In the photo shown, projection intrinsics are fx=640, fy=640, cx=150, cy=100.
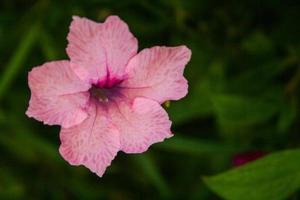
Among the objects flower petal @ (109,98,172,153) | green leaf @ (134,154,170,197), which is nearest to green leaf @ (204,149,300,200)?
flower petal @ (109,98,172,153)

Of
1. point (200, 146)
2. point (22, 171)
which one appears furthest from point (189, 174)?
point (22, 171)

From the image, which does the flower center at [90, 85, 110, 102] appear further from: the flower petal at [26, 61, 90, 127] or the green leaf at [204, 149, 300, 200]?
the green leaf at [204, 149, 300, 200]

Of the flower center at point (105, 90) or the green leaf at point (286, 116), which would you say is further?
the green leaf at point (286, 116)

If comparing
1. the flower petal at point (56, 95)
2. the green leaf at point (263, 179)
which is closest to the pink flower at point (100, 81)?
the flower petal at point (56, 95)

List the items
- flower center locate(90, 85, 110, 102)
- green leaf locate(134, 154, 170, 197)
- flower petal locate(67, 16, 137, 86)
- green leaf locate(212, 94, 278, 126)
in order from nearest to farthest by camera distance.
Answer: flower petal locate(67, 16, 137, 86) < flower center locate(90, 85, 110, 102) < green leaf locate(212, 94, 278, 126) < green leaf locate(134, 154, 170, 197)

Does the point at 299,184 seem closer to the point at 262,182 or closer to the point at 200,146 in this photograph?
the point at 262,182

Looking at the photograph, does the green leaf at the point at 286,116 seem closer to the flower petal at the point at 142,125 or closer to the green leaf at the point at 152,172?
the green leaf at the point at 152,172
